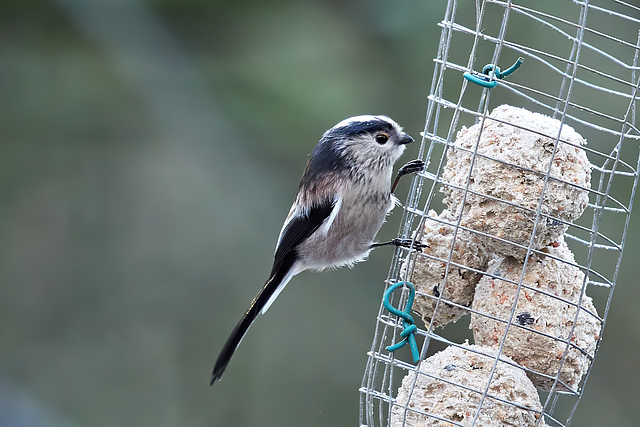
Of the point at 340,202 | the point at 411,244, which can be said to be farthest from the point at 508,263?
Answer: the point at 340,202

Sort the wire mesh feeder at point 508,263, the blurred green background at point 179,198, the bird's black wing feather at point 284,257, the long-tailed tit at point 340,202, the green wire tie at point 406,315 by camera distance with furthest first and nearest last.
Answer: the blurred green background at point 179,198, the bird's black wing feather at point 284,257, the long-tailed tit at point 340,202, the green wire tie at point 406,315, the wire mesh feeder at point 508,263

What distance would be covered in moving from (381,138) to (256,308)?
1.02 meters

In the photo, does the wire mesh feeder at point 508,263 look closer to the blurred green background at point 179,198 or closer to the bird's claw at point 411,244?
the bird's claw at point 411,244

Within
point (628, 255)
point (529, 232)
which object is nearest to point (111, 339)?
point (628, 255)

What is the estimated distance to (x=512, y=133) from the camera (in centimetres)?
307

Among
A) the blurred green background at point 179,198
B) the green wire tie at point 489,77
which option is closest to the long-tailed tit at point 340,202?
the green wire tie at point 489,77

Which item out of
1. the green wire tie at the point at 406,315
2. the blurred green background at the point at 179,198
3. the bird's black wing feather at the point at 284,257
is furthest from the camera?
the blurred green background at the point at 179,198

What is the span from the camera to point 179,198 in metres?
7.36

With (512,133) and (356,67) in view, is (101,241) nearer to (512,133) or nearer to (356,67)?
(356,67)

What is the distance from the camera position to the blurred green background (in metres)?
6.90

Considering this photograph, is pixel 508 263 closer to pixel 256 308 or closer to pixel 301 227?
pixel 301 227

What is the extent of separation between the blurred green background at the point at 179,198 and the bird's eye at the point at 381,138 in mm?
2751

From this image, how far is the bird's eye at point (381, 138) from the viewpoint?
389 cm

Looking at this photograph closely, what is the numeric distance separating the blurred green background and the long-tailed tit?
264 cm
